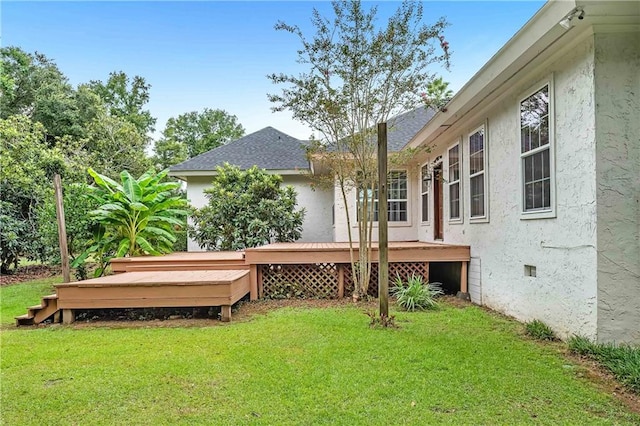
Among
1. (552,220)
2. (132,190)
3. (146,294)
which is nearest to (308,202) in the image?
(132,190)

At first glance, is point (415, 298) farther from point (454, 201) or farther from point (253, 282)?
point (253, 282)

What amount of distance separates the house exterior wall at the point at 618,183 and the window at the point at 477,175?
264 centimetres

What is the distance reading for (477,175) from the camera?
6863 millimetres

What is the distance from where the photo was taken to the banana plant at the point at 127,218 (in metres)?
8.27

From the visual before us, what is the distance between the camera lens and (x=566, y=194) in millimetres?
4297

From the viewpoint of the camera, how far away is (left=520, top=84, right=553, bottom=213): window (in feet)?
15.5

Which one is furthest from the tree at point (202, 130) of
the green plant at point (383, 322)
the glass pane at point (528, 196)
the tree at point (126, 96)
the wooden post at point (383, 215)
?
the glass pane at point (528, 196)

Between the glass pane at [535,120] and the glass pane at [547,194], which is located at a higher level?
the glass pane at [535,120]

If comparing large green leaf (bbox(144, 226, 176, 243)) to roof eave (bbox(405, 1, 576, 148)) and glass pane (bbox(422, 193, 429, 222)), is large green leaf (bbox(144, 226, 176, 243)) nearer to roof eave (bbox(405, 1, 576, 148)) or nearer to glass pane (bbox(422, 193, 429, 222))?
glass pane (bbox(422, 193, 429, 222))

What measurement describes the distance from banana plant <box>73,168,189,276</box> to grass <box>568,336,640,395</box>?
25.8ft

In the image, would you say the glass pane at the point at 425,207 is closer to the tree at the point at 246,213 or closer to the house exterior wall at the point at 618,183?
the tree at the point at 246,213

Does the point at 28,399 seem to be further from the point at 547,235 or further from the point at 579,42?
the point at 579,42

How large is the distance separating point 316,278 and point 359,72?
150 inches

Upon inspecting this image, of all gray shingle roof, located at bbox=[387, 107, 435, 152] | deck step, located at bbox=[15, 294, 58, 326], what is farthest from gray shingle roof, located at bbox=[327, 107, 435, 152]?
deck step, located at bbox=[15, 294, 58, 326]
